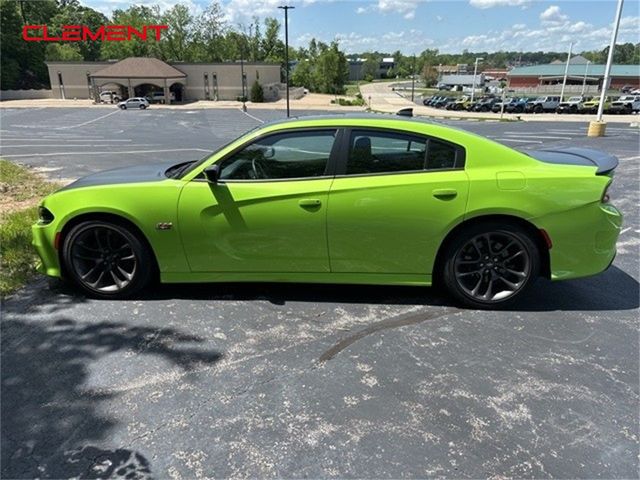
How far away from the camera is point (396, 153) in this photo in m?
3.55

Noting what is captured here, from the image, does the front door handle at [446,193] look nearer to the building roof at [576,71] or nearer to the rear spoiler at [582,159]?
the rear spoiler at [582,159]

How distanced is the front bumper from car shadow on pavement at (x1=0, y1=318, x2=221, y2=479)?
519mm

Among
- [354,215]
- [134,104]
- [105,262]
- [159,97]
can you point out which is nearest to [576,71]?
[159,97]

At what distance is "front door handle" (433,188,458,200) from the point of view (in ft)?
11.2

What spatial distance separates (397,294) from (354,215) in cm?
93

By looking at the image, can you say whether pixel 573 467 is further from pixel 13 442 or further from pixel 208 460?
pixel 13 442

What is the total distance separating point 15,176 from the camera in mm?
8922

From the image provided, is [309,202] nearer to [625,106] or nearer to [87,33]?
[625,106]

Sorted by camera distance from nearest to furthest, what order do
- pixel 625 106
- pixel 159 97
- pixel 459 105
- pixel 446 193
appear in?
pixel 446 193
pixel 625 106
pixel 459 105
pixel 159 97

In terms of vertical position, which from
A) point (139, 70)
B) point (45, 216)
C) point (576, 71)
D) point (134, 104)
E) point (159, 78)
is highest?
point (576, 71)

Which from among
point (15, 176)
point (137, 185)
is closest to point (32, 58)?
point (15, 176)

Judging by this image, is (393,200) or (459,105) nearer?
(393,200)

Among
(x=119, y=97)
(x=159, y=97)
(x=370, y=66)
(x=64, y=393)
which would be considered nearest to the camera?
(x=64, y=393)

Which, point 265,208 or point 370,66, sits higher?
point 370,66
